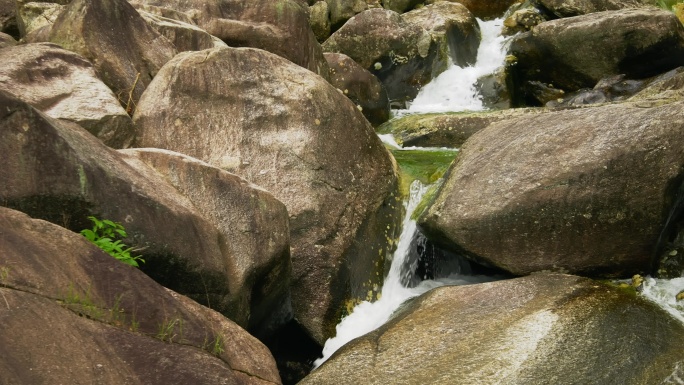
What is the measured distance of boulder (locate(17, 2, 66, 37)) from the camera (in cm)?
1112

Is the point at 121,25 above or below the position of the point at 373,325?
above

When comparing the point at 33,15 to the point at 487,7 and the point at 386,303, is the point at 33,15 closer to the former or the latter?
the point at 386,303

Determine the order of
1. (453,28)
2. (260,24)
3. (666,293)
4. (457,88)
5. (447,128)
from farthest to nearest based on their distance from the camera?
(453,28), (457,88), (260,24), (447,128), (666,293)

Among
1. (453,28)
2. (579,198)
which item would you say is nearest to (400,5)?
(453,28)

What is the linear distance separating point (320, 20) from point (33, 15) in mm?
12325

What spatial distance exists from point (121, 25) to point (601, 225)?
18.9ft

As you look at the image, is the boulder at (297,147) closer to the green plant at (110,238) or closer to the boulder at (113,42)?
the boulder at (113,42)

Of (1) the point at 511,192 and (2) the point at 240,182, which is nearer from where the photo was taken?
(2) the point at 240,182

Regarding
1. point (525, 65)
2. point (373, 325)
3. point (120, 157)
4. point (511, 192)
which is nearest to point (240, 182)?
point (120, 157)

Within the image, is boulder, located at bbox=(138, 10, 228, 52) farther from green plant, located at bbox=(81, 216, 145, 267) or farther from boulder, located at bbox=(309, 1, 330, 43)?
boulder, located at bbox=(309, 1, 330, 43)

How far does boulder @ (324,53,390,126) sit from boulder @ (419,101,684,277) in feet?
→ 22.8

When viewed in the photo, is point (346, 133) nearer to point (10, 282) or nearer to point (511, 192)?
point (511, 192)

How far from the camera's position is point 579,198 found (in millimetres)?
7258

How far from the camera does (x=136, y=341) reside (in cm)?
433
